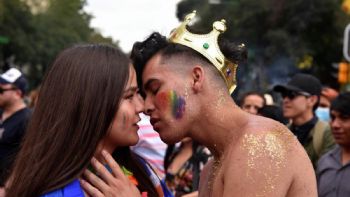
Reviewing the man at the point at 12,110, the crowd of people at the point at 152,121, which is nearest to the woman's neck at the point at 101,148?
the crowd of people at the point at 152,121

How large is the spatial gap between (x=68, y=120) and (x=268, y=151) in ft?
2.56

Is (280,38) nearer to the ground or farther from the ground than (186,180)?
nearer to the ground

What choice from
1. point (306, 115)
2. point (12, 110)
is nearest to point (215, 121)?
point (306, 115)

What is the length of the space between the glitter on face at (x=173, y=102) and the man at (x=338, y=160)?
7.92 feet

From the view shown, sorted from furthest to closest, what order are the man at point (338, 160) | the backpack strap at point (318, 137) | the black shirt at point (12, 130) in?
1. the black shirt at point (12, 130)
2. the backpack strap at point (318, 137)
3. the man at point (338, 160)

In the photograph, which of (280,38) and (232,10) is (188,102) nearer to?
(280,38)

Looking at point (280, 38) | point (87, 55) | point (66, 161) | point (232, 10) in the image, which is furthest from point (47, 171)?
point (232, 10)

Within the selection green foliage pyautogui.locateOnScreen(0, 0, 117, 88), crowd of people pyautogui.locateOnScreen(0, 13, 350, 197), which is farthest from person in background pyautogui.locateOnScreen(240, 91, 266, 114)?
green foliage pyautogui.locateOnScreen(0, 0, 117, 88)

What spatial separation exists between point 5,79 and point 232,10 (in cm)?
4947

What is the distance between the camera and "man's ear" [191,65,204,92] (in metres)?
2.68

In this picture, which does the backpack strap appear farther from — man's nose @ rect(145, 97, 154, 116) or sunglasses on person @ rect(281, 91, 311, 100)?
man's nose @ rect(145, 97, 154, 116)

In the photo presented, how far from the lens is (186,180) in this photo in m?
5.63

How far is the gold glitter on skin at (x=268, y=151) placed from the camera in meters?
2.33

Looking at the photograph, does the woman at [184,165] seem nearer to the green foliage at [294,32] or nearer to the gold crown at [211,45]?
the gold crown at [211,45]
